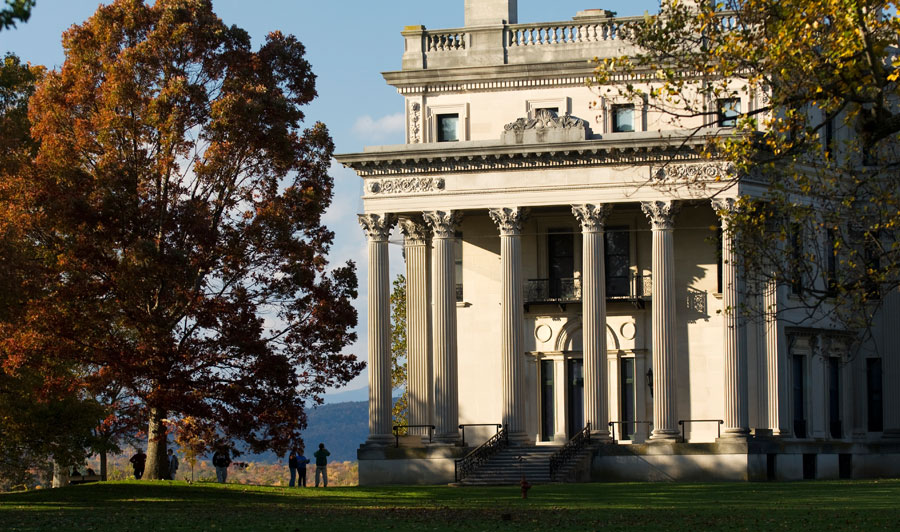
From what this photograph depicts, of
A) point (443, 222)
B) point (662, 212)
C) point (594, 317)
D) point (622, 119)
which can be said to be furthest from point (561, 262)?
point (662, 212)

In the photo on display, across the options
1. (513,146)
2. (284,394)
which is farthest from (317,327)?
(513,146)

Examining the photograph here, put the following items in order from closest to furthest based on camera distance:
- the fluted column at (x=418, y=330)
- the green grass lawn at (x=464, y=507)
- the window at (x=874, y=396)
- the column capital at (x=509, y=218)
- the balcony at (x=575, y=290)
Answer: the green grass lawn at (x=464, y=507)
the column capital at (x=509, y=218)
the fluted column at (x=418, y=330)
the balcony at (x=575, y=290)
the window at (x=874, y=396)

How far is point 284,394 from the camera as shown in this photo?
44531 millimetres

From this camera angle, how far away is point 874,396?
61.8m

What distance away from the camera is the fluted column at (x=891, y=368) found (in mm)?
60906

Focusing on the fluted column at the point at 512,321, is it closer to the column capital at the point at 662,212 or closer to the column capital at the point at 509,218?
the column capital at the point at 509,218

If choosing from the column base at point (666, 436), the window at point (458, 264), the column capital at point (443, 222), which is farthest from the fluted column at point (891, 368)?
the column capital at point (443, 222)

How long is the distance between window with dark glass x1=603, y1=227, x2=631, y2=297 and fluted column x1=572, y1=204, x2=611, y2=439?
9.90 feet

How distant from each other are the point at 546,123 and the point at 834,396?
16214mm

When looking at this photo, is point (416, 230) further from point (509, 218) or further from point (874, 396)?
point (874, 396)

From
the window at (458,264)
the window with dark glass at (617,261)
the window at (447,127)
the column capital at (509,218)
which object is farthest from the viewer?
the window at (458,264)

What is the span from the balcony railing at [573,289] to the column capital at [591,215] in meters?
3.61

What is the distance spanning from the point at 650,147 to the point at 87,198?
20185 millimetres

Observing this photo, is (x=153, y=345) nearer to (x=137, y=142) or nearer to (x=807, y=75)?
(x=137, y=142)
